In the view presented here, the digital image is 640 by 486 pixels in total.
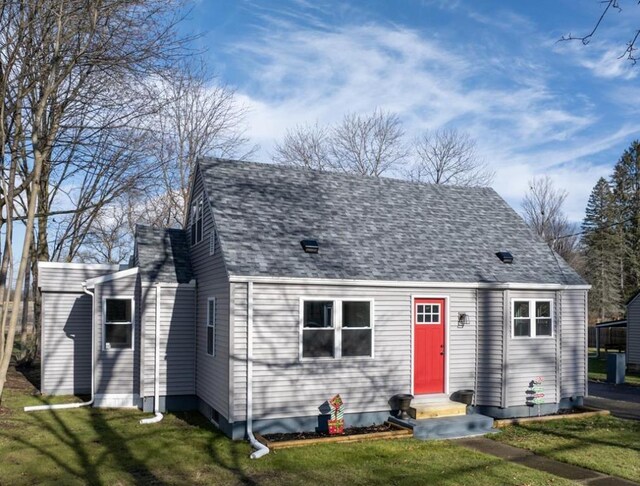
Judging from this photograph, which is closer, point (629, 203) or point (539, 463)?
point (539, 463)

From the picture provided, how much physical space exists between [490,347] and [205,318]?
676 cm

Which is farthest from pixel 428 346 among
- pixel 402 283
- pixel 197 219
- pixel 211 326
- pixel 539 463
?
pixel 197 219

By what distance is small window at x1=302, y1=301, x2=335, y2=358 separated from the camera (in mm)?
12000

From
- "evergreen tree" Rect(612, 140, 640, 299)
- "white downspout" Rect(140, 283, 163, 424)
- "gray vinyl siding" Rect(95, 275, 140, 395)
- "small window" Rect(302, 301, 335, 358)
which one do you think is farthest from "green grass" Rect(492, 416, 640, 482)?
"evergreen tree" Rect(612, 140, 640, 299)

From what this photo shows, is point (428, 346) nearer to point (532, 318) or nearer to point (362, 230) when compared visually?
point (532, 318)

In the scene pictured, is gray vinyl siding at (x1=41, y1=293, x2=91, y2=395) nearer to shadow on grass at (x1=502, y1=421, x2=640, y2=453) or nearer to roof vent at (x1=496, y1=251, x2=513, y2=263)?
roof vent at (x1=496, y1=251, x2=513, y2=263)

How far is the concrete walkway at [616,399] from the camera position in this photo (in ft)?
48.7

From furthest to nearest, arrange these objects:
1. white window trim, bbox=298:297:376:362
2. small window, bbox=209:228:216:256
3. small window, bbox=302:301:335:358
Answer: small window, bbox=209:228:216:256, small window, bbox=302:301:335:358, white window trim, bbox=298:297:376:362

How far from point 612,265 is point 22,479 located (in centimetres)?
5271

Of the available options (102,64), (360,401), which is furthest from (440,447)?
(102,64)

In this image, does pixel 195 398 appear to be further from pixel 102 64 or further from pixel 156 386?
pixel 102 64

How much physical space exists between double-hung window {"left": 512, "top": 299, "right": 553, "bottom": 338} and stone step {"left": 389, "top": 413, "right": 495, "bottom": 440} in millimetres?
2381

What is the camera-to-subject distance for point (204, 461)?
9.78m

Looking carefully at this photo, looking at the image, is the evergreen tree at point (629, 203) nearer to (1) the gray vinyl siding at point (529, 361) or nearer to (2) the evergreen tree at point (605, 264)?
(2) the evergreen tree at point (605, 264)
